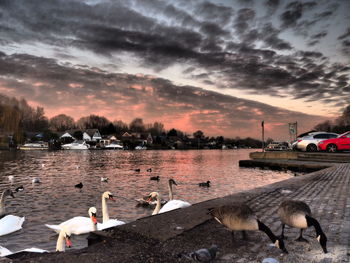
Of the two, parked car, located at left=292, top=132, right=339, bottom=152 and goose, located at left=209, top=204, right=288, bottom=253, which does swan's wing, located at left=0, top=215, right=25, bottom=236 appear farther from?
parked car, located at left=292, top=132, right=339, bottom=152

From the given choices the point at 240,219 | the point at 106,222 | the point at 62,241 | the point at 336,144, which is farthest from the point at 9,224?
the point at 336,144

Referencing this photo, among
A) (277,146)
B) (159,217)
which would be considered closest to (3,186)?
(159,217)

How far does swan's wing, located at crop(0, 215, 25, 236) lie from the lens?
10328 mm

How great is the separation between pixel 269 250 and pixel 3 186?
25.1m

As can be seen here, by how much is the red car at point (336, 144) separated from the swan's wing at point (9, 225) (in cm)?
2949

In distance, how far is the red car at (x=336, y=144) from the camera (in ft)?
96.4

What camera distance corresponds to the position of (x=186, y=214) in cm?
742

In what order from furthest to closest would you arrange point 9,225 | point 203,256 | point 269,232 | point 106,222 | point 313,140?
point 313,140
point 9,225
point 106,222
point 269,232
point 203,256

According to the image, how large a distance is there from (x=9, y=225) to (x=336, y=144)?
99.5ft

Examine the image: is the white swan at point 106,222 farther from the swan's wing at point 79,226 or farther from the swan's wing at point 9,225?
the swan's wing at point 9,225

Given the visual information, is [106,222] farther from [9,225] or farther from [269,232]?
[269,232]

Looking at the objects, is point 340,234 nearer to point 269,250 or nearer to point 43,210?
point 269,250

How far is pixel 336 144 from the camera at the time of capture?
30.0 meters

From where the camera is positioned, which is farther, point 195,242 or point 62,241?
point 62,241
